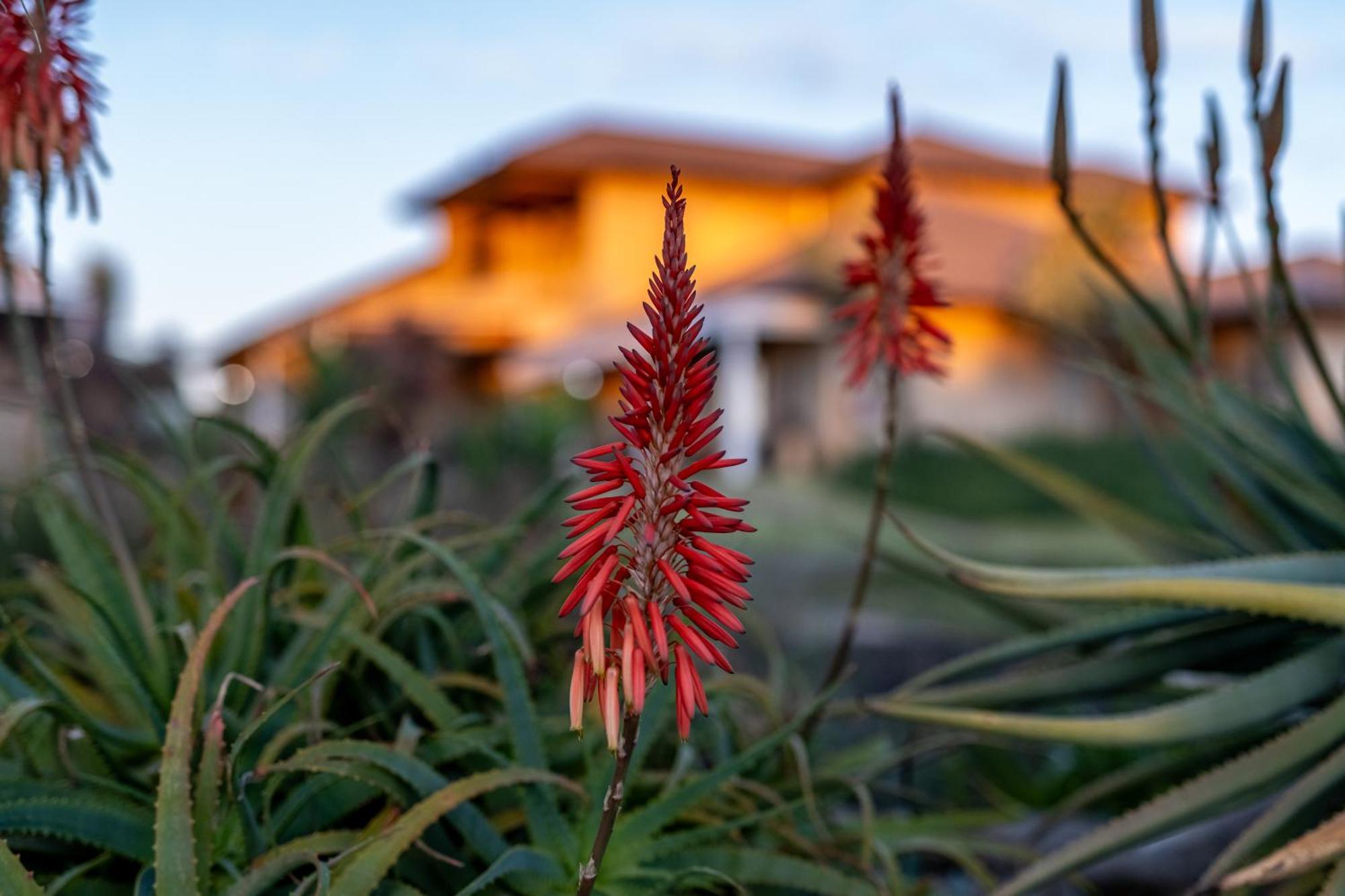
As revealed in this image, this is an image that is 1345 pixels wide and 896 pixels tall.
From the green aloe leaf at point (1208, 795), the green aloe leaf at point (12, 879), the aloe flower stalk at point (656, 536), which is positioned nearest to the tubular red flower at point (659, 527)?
the aloe flower stalk at point (656, 536)

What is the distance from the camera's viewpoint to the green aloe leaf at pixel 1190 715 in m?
1.90

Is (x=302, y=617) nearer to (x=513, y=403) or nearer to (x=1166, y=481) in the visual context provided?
(x=1166, y=481)

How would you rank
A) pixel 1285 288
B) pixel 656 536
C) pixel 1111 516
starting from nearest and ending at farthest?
1. pixel 656 536
2. pixel 1285 288
3. pixel 1111 516

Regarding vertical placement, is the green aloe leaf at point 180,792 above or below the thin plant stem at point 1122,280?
below

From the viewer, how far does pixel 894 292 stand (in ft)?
6.54

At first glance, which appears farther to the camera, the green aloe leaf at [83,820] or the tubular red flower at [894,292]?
the tubular red flower at [894,292]

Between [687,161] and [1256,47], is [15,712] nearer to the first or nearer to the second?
[1256,47]

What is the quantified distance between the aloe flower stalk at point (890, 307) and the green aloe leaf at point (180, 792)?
89cm

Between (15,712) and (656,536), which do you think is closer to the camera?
(656,536)

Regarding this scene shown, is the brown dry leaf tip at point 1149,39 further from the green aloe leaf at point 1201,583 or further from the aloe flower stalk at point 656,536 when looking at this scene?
the aloe flower stalk at point 656,536

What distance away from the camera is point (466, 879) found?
160 centimetres

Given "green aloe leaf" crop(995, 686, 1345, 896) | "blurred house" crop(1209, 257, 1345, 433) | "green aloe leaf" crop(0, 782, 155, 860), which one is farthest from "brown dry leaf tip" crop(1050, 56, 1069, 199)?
"blurred house" crop(1209, 257, 1345, 433)

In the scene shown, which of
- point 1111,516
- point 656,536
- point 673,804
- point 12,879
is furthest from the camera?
point 1111,516

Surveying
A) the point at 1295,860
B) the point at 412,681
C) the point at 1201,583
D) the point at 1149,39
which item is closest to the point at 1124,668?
the point at 1201,583
